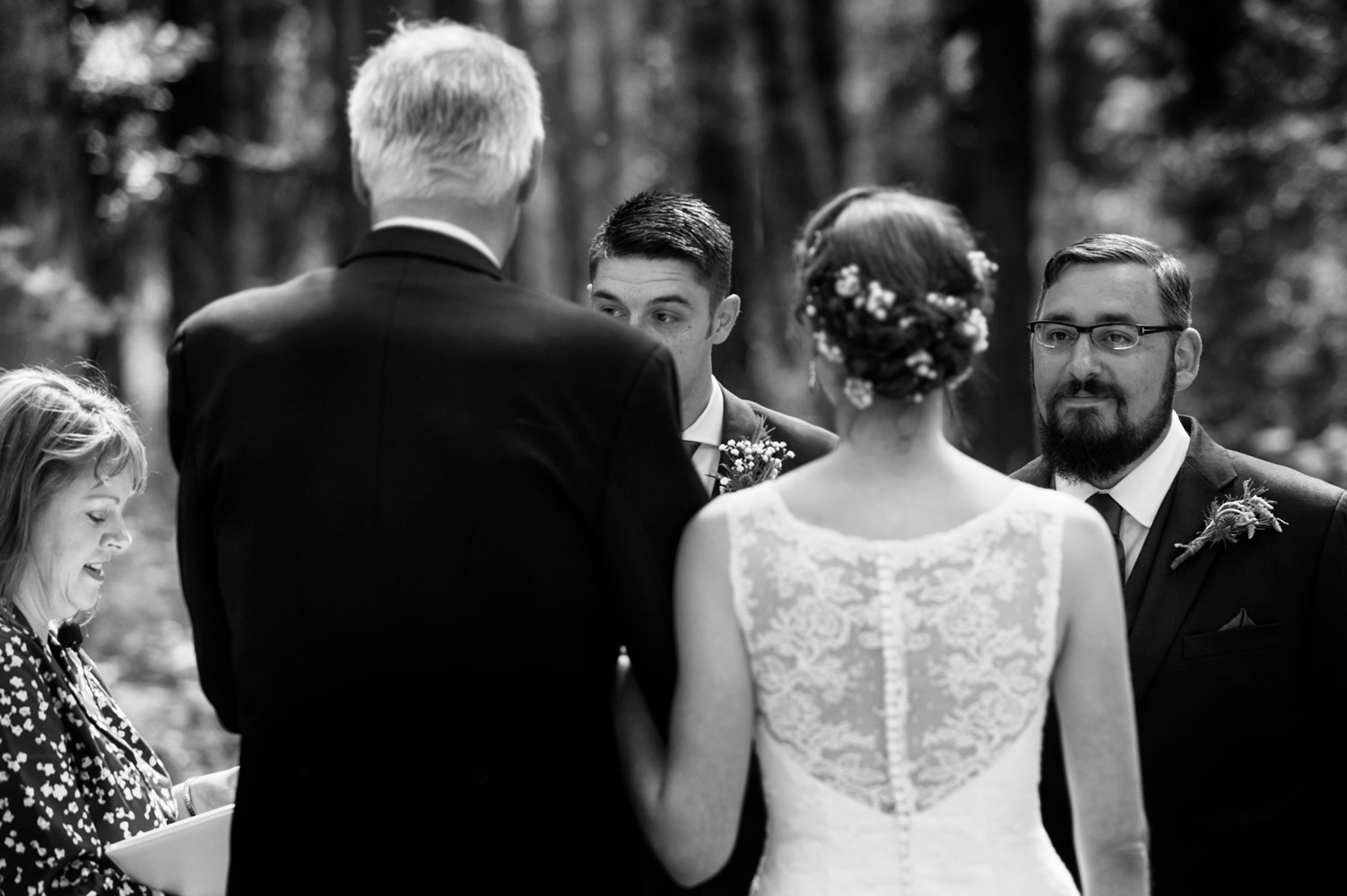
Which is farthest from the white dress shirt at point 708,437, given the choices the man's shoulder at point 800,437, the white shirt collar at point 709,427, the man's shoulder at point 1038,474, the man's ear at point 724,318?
the man's shoulder at point 1038,474

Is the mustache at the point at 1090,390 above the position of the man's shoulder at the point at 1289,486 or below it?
above

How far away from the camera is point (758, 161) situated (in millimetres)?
15789

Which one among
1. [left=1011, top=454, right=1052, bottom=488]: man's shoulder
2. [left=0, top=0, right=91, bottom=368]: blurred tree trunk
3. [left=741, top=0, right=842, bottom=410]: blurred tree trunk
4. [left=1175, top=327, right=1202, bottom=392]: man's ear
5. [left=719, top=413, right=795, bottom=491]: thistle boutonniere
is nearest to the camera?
[left=719, top=413, right=795, bottom=491]: thistle boutonniere

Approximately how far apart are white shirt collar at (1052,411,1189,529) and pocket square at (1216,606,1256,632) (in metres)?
0.37

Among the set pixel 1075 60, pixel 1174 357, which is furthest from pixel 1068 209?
pixel 1174 357

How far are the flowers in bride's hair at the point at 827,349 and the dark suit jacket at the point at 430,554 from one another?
0.95 feet

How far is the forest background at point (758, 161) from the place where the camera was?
9516 mm

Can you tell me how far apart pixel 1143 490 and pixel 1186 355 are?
425 mm

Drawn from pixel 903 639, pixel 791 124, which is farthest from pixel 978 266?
pixel 791 124

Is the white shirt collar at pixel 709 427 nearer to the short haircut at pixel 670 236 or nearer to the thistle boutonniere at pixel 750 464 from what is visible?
the thistle boutonniere at pixel 750 464

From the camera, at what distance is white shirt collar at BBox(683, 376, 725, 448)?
14.3 ft

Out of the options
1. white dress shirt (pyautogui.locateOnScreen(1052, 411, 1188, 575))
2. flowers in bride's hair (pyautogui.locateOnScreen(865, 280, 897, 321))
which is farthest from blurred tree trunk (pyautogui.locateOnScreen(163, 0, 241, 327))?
flowers in bride's hair (pyautogui.locateOnScreen(865, 280, 897, 321))

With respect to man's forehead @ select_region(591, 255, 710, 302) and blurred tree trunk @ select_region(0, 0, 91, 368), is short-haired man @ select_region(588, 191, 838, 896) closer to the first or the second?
man's forehead @ select_region(591, 255, 710, 302)

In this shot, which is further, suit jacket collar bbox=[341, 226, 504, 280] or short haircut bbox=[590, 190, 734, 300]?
short haircut bbox=[590, 190, 734, 300]
